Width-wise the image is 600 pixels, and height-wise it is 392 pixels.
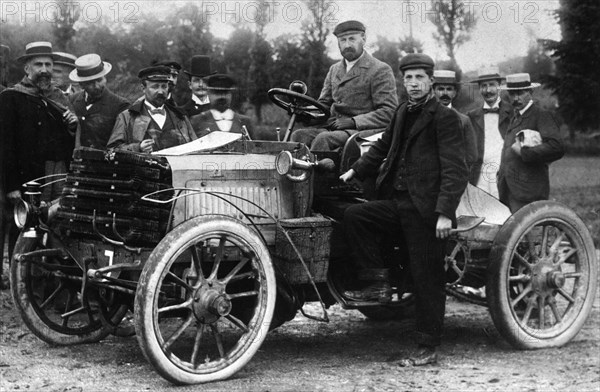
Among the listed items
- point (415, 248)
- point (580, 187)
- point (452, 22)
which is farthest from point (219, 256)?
point (580, 187)

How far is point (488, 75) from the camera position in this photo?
8.91m

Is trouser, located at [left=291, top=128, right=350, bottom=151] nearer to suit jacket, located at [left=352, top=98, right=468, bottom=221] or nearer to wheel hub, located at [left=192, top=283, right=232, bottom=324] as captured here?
suit jacket, located at [left=352, top=98, right=468, bottom=221]

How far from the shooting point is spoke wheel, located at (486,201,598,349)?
20.2 ft

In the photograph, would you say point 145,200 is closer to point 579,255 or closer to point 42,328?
point 42,328

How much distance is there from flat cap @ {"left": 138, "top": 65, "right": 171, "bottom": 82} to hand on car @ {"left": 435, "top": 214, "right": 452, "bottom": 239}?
2673 millimetres

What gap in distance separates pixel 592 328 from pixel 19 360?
4.62 meters

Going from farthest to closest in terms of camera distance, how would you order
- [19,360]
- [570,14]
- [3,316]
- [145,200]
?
[570,14], [3,316], [19,360], [145,200]

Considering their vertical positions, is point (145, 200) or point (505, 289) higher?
point (145, 200)

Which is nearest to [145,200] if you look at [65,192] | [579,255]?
[65,192]

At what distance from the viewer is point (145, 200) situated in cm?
Answer: 527

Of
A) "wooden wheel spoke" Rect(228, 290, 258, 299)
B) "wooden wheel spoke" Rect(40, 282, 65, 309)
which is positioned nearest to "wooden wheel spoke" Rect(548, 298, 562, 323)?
"wooden wheel spoke" Rect(228, 290, 258, 299)

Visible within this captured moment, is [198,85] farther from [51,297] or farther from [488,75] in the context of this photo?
[51,297]

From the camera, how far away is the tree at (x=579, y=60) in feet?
67.1

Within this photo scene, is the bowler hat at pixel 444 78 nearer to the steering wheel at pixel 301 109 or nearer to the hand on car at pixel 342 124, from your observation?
the hand on car at pixel 342 124
